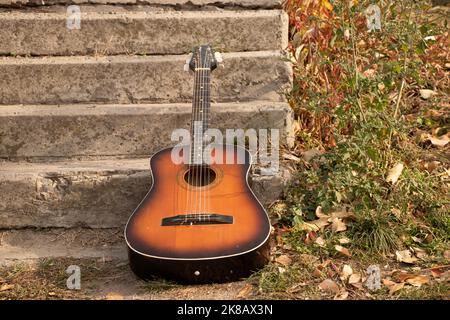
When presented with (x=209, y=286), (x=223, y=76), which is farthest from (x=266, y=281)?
(x=223, y=76)

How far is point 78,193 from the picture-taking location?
371 cm

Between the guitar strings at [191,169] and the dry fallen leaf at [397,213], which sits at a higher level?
the guitar strings at [191,169]

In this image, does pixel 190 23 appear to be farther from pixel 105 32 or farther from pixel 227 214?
pixel 227 214

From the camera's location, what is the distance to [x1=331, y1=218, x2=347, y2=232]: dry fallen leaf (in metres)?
3.46

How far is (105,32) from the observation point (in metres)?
4.28

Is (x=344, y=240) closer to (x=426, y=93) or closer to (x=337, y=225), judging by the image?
(x=337, y=225)

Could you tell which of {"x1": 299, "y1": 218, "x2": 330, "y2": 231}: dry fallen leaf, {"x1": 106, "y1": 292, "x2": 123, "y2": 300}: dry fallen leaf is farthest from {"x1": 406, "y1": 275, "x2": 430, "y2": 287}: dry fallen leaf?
{"x1": 106, "y1": 292, "x2": 123, "y2": 300}: dry fallen leaf

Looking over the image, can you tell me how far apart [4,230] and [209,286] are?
54.9 inches

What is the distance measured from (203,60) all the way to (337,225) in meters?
1.19

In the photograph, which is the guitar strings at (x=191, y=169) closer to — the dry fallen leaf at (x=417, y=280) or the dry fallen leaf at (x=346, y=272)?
the dry fallen leaf at (x=346, y=272)

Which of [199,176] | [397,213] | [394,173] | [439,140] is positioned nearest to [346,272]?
[397,213]

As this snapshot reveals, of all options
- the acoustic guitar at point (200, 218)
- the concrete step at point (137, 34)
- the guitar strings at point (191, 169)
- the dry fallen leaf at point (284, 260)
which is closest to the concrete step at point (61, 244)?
the acoustic guitar at point (200, 218)

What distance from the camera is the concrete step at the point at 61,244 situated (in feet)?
11.5

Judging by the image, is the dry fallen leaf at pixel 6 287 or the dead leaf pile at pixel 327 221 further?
the dead leaf pile at pixel 327 221
